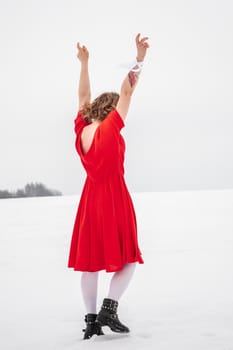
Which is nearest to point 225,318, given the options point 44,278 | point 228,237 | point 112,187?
point 112,187

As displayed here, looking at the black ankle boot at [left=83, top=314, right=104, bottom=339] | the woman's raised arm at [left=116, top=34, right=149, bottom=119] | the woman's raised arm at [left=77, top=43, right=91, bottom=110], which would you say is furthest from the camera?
the woman's raised arm at [left=77, top=43, right=91, bottom=110]

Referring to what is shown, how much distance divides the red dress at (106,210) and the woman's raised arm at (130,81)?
4cm

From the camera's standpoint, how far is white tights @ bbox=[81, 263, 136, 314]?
2.89m

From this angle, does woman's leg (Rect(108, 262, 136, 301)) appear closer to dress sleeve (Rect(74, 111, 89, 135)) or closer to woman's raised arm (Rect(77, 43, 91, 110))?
dress sleeve (Rect(74, 111, 89, 135))

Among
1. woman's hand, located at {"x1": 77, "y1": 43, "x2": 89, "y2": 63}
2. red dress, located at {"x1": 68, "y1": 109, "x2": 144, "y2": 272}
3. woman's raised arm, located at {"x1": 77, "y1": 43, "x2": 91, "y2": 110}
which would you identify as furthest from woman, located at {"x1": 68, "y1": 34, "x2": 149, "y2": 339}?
woman's hand, located at {"x1": 77, "y1": 43, "x2": 89, "y2": 63}

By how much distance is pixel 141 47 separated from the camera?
2.80 meters

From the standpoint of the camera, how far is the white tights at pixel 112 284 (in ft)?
9.48

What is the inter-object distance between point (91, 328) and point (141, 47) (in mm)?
1328

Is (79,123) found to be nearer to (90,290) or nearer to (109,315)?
(90,290)

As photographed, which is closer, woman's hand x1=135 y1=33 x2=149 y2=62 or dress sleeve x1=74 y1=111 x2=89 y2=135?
woman's hand x1=135 y1=33 x2=149 y2=62

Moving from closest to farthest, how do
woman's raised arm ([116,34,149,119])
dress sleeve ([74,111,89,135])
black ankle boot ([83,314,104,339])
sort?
woman's raised arm ([116,34,149,119]), black ankle boot ([83,314,104,339]), dress sleeve ([74,111,89,135])

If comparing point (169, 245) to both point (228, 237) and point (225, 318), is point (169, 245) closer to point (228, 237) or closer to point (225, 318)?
point (228, 237)

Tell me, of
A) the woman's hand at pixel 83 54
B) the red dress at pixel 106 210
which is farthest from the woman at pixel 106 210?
the woman's hand at pixel 83 54

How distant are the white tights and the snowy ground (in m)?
0.18
